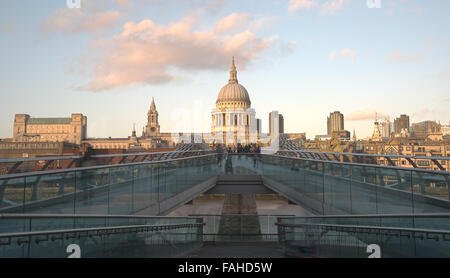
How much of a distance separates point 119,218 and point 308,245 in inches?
157

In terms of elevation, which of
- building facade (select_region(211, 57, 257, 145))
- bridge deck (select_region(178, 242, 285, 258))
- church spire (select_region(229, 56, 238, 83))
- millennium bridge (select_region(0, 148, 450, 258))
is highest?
church spire (select_region(229, 56, 238, 83))

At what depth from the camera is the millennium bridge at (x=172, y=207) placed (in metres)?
4.10

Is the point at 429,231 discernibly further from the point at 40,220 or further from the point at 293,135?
the point at 293,135

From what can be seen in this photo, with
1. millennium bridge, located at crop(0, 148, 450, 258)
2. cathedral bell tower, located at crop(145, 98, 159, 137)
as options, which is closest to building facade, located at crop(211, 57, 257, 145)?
cathedral bell tower, located at crop(145, 98, 159, 137)

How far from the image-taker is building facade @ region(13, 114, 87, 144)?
6905 inches

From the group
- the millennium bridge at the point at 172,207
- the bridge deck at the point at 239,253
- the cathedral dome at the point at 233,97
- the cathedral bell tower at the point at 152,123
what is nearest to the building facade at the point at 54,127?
the cathedral bell tower at the point at 152,123

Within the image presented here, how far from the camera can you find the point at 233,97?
12925 cm

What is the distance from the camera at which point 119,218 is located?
5.90 metres

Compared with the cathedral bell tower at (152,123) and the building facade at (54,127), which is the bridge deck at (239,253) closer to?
the cathedral bell tower at (152,123)

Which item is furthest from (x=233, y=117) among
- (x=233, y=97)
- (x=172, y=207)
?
(x=172, y=207)

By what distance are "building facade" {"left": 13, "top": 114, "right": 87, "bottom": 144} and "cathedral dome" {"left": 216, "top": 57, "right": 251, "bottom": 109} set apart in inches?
3256

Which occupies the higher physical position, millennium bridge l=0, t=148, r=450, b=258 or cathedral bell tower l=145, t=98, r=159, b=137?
cathedral bell tower l=145, t=98, r=159, b=137

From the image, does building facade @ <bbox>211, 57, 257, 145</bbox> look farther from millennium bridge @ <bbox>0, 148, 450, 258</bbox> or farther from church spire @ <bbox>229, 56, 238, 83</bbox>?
millennium bridge @ <bbox>0, 148, 450, 258</bbox>
